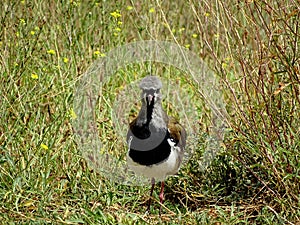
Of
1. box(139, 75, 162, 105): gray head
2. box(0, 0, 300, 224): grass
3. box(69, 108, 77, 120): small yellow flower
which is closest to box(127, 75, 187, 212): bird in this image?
box(139, 75, 162, 105): gray head

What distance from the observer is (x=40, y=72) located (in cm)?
461

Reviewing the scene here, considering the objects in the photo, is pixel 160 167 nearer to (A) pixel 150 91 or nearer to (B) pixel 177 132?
(B) pixel 177 132

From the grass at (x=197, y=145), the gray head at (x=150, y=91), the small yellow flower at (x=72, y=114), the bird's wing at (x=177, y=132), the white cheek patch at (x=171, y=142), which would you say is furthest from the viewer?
the small yellow flower at (x=72, y=114)

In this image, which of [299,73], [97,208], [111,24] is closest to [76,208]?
[97,208]

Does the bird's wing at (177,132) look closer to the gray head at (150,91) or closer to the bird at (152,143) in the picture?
the bird at (152,143)

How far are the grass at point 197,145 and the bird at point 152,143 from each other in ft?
0.78

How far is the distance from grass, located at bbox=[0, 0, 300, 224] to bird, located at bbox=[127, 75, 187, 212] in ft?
0.78

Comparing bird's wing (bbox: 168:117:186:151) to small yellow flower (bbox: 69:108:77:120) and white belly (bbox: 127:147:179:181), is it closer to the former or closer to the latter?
white belly (bbox: 127:147:179:181)

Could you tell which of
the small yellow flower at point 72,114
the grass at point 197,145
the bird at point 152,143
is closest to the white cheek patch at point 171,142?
the bird at point 152,143

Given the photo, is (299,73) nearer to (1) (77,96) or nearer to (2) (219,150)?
(2) (219,150)

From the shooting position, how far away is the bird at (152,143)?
366 centimetres

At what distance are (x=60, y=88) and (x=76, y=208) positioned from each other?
1151 mm

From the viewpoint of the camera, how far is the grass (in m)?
3.40

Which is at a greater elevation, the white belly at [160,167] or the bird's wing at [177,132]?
the bird's wing at [177,132]
